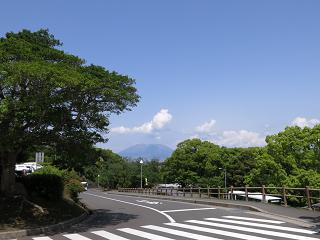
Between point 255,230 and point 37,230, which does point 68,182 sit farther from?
point 255,230

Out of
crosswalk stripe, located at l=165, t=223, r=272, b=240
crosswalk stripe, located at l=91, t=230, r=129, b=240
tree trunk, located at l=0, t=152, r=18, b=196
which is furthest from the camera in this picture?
tree trunk, located at l=0, t=152, r=18, b=196

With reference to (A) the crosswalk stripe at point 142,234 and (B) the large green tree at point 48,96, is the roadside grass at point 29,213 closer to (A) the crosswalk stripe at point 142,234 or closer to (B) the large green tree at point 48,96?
(B) the large green tree at point 48,96

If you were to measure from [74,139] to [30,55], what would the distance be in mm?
3737

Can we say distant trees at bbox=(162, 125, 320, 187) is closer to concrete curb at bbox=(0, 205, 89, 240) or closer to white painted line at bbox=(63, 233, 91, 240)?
concrete curb at bbox=(0, 205, 89, 240)

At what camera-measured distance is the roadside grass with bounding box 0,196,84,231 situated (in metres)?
15.4

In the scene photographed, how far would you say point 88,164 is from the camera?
18.9 metres

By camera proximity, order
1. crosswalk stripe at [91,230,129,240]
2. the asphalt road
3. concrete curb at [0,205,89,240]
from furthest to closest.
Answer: concrete curb at [0,205,89,240] → crosswalk stripe at [91,230,129,240] → the asphalt road

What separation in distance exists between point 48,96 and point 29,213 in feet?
16.2

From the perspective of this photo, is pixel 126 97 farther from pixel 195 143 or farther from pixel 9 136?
pixel 195 143

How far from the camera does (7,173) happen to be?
18438mm

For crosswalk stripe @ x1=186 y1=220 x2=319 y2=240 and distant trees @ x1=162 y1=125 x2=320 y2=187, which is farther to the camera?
distant trees @ x1=162 y1=125 x2=320 y2=187

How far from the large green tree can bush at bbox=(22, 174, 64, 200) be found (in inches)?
112

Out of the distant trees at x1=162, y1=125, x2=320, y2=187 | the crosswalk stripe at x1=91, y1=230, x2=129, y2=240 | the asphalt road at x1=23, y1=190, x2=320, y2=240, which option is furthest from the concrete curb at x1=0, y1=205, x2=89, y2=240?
the distant trees at x1=162, y1=125, x2=320, y2=187

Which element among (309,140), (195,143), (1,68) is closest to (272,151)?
(309,140)
